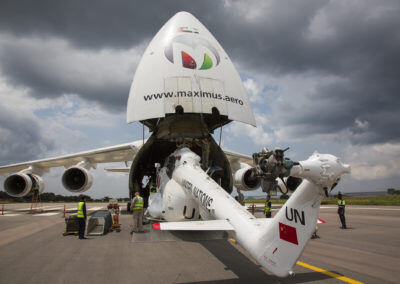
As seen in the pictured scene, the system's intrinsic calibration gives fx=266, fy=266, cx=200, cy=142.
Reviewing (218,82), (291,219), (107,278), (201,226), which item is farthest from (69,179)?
(291,219)

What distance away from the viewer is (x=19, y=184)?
16.0 m

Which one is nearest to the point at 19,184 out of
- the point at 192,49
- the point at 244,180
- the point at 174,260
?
the point at 244,180

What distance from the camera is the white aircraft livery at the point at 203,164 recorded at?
11.1ft

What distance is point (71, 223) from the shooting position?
9555 mm

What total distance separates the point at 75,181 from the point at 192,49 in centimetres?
1002

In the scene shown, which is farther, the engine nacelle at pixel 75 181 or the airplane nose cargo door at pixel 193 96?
the engine nacelle at pixel 75 181

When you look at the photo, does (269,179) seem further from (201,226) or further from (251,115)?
(251,115)

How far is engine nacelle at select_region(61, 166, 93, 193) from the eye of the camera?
14199 mm

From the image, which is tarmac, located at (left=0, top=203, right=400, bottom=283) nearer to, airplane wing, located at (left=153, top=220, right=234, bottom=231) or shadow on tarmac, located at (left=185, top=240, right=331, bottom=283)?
shadow on tarmac, located at (left=185, top=240, right=331, bottom=283)

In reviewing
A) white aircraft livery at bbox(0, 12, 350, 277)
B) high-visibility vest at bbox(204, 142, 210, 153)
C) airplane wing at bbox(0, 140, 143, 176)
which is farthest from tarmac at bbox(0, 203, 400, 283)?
airplane wing at bbox(0, 140, 143, 176)

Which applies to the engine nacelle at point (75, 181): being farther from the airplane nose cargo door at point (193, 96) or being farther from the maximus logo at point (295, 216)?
the maximus logo at point (295, 216)

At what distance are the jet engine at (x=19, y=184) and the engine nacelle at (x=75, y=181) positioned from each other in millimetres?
3209

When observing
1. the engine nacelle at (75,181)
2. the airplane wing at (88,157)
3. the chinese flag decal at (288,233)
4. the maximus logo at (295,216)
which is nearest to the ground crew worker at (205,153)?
the chinese flag decal at (288,233)

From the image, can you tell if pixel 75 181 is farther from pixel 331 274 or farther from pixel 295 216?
pixel 295 216
